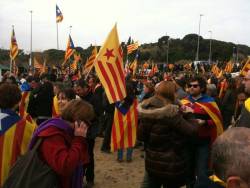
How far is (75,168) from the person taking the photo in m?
3.00

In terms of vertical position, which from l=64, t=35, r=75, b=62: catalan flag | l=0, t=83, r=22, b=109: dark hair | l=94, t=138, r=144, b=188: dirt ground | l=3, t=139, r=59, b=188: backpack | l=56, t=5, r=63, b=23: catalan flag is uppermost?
l=56, t=5, r=63, b=23: catalan flag

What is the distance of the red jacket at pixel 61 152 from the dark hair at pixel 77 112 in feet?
0.56

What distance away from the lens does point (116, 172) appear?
6773 mm

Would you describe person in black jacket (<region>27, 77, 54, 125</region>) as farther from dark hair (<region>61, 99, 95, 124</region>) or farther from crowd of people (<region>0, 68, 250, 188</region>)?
dark hair (<region>61, 99, 95, 124</region>)

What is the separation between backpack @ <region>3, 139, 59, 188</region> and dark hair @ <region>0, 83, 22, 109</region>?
78 centimetres

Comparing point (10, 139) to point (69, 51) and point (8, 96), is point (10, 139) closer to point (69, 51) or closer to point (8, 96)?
point (8, 96)

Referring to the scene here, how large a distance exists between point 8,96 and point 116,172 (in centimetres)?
376

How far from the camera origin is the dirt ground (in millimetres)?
6160

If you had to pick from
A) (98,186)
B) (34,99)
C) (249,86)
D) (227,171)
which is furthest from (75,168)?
(34,99)

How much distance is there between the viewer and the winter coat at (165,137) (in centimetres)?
369

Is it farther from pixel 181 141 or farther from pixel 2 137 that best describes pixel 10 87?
pixel 181 141

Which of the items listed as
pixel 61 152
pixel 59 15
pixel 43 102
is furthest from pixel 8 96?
pixel 59 15

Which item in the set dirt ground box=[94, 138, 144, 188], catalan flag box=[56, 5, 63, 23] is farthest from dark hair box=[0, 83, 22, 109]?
catalan flag box=[56, 5, 63, 23]

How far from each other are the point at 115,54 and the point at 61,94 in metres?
0.95
